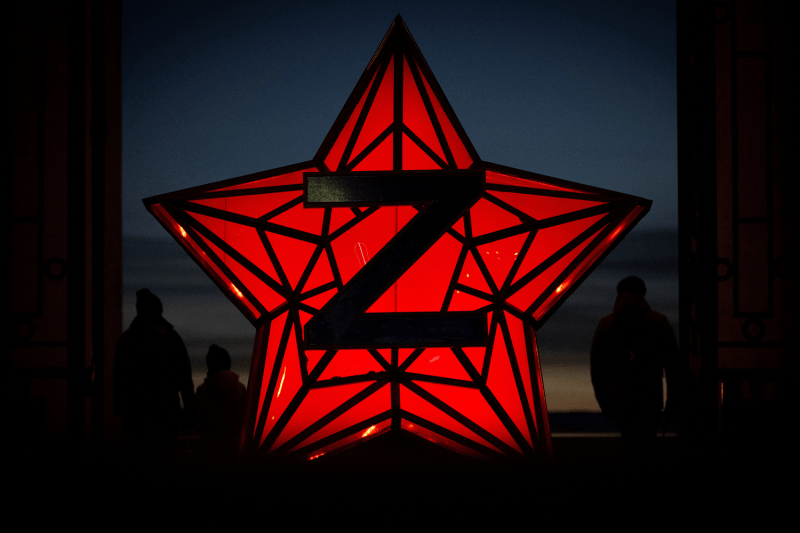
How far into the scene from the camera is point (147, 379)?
17.8 ft

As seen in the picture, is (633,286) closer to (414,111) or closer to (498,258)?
(498,258)

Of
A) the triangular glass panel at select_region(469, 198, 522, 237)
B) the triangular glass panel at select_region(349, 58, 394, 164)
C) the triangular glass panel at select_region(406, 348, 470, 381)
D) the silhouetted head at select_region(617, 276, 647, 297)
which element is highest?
the triangular glass panel at select_region(349, 58, 394, 164)

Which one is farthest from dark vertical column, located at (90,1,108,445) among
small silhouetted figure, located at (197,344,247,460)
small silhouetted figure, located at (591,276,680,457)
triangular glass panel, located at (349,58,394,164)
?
small silhouetted figure, located at (591,276,680,457)

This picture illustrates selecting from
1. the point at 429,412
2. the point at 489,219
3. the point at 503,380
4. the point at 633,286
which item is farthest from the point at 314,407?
the point at 633,286

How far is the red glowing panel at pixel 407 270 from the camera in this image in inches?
178

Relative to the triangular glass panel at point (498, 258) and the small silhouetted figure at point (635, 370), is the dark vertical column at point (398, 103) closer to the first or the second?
the triangular glass panel at point (498, 258)

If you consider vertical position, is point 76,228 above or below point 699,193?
below

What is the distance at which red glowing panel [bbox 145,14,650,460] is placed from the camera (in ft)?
14.8

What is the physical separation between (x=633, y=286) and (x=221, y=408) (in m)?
4.03

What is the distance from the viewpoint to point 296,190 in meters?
4.66

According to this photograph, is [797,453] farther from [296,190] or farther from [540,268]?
[296,190]

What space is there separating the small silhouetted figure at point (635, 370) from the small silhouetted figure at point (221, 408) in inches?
132

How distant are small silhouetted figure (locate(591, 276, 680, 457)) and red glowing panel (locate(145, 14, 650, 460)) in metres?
0.86

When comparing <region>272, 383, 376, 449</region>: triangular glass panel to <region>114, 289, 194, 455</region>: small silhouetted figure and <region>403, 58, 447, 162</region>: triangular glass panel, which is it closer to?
<region>114, 289, 194, 455</region>: small silhouetted figure
